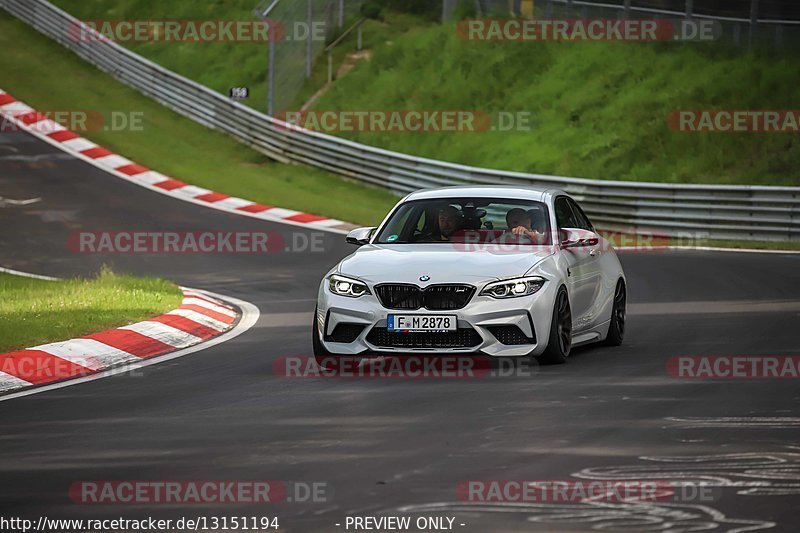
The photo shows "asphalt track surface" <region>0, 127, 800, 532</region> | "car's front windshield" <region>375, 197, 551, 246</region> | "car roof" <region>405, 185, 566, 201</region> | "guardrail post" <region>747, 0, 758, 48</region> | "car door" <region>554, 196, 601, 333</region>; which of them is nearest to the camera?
"asphalt track surface" <region>0, 127, 800, 532</region>

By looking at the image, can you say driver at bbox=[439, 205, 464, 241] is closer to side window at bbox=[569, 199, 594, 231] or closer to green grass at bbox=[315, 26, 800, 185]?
side window at bbox=[569, 199, 594, 231]

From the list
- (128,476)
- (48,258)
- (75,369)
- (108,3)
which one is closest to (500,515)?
(128,476)

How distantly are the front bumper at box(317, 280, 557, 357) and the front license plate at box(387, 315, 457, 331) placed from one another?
0.12ft

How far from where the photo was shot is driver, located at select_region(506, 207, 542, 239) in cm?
1330

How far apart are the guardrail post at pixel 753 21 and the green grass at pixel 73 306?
58.5ft

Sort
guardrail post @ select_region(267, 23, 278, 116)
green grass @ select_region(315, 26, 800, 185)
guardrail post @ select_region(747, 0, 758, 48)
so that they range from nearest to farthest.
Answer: green grass @ select_region(315, 26, 800, 185)
guardrail post @ select_region(747, 0, 758, 48)
guardrail post @ select_region(267, 23, 278, 116)

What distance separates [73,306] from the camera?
16078 millimetres

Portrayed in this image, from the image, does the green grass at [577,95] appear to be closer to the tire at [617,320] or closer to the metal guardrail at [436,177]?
the metal guardrail at [436,177]

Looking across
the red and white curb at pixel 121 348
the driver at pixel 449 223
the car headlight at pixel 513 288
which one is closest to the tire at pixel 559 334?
the car headlight at pixel 513 288

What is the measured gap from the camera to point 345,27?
147 feet

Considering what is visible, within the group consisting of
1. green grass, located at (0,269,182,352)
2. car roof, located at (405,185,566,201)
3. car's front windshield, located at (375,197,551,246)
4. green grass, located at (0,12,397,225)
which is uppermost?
green grass, located at (0,12,397,225)

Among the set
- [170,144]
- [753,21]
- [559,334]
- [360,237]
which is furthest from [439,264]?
[170,144]

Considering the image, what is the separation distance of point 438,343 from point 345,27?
3348cm

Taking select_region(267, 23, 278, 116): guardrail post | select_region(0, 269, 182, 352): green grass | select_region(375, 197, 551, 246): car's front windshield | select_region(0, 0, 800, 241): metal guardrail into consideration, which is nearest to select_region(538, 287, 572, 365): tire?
select_region(375, 197, 551, 246): car's front windshield
